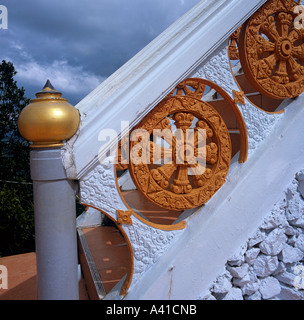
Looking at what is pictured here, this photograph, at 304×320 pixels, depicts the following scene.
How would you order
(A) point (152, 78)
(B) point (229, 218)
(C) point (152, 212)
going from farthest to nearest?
(C) point (152, 212)
(B) point (229, 218)
(A) point (152, 78)

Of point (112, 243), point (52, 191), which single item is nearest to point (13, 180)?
point (112, 243)

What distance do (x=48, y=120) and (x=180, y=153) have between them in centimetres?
57

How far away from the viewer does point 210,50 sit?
1.24 meters

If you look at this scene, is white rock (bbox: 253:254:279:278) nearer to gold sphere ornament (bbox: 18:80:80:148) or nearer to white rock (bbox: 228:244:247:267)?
white rock (bbox: 228:244:247:267)

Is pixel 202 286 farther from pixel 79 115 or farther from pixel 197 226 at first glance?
pixel 79 115

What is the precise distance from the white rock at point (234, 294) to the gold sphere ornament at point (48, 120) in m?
1.04

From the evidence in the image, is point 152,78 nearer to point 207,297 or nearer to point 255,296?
point 207,297

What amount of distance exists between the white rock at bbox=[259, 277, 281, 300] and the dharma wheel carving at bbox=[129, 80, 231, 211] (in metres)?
0.55

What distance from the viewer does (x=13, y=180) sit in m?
4.52

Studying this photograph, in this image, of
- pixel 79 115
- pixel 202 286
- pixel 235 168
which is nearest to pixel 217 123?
pixel 235 168

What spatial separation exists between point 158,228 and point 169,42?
0.82 meters

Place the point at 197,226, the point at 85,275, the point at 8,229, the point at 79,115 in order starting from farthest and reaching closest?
the point at 8,229 < the point at 85,275 < the point at 197,226 < the point at 79,115

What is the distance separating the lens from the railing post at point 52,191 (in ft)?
3.10

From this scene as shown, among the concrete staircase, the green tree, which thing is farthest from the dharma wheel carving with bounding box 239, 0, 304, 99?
the green tree
